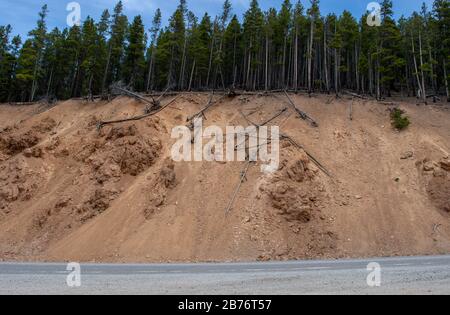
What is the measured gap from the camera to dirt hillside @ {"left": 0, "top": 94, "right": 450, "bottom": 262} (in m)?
20.5

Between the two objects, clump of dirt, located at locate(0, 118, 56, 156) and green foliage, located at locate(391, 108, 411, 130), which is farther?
clump of dirt, located at locate(0, 118, 56, 156)

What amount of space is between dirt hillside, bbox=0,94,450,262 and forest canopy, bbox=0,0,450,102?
1142 cm

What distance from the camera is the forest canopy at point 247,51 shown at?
137ft

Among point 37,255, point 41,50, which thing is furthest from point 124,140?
point 41,50

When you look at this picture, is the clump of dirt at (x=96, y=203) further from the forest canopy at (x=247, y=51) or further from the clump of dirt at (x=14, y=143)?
the forest canopy at (x=247, y=51)

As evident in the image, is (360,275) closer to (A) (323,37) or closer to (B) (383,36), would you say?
(B) (383,36)

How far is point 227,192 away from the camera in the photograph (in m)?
24.0

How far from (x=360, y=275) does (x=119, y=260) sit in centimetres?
1307

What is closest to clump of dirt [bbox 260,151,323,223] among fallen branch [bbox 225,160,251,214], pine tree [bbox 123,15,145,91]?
fallen branch [bbox 225,160,251,214]

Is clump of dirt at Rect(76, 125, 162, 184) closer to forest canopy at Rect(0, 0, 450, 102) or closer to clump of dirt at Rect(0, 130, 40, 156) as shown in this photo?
clump of dirt at Rect(0, 130, 40, 156)

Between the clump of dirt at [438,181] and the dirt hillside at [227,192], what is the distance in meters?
0.07

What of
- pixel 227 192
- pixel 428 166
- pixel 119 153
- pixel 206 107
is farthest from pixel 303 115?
pixel 119 153

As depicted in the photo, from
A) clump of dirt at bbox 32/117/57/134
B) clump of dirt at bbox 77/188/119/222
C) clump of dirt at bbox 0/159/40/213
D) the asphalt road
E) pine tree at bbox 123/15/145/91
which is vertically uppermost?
pine tree at bbox 123/15/145/91

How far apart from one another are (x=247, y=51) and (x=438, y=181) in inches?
1120
